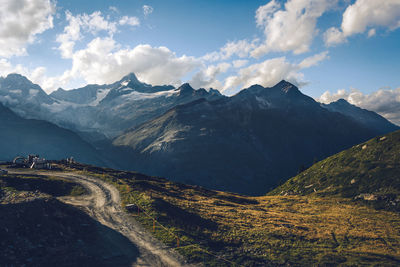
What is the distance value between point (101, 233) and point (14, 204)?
42.2ft

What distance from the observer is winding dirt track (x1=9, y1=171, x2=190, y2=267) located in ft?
96.8

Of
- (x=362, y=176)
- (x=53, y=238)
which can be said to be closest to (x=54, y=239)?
(x=53, y=238)

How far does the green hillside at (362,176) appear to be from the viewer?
247ft

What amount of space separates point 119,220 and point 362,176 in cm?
8663

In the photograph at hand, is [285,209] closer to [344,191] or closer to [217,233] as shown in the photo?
[344,191]

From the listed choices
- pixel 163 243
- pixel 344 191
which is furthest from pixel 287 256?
pixel 344 191

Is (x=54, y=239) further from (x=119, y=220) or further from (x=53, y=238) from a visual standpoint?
(x=119, y=220)

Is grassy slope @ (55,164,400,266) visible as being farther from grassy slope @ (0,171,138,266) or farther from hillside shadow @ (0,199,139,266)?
grassy slope @ (0,171,138,266)

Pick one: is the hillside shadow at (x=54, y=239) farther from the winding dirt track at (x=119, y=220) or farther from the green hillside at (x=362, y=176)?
the green hillside at (x=362, y=176)

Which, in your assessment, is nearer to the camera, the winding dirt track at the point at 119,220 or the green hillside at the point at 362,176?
the winding dirt track at the point at 119,220

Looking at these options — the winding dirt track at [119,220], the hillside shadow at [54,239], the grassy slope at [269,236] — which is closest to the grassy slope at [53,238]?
the hillside shadow at [54,239]

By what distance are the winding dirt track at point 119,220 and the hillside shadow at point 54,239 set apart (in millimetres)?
1257

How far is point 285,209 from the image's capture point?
7181cm

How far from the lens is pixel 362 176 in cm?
8725
